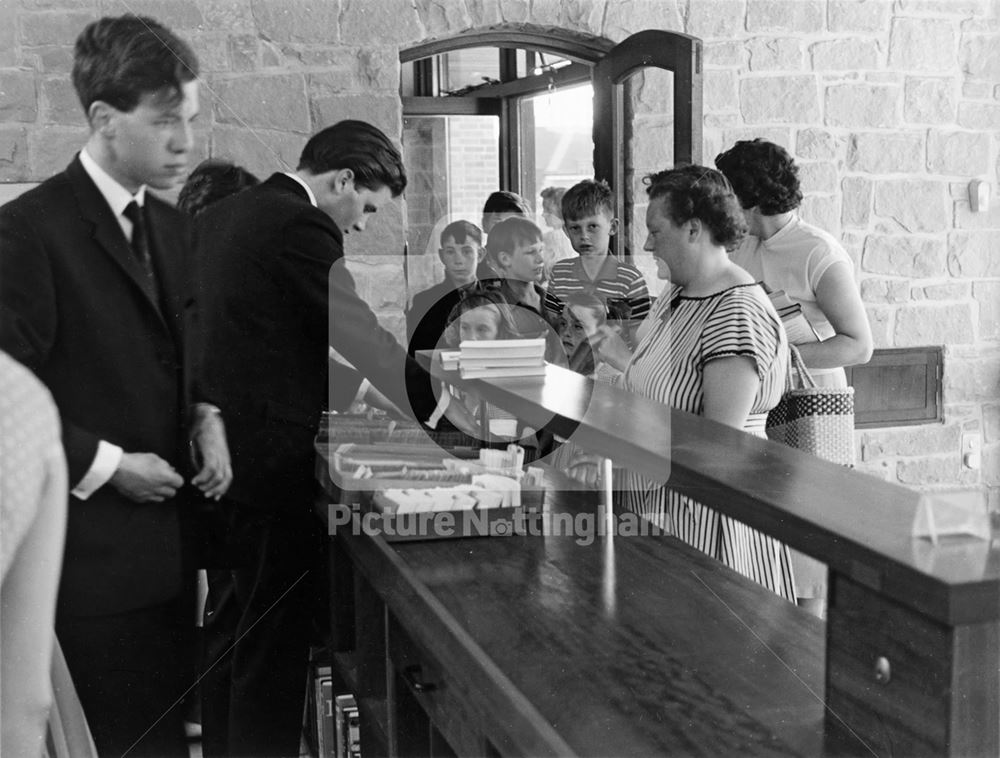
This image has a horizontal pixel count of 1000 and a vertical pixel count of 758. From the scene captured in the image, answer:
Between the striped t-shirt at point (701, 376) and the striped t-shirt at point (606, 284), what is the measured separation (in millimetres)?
1484

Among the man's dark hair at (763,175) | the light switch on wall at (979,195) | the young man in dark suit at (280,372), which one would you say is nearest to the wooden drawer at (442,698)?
the young man in dark suit at (280,372)

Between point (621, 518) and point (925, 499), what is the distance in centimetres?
125

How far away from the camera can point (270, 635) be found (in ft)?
9.11

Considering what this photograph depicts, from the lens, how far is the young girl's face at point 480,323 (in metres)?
3.48

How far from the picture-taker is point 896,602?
1287 millimetres

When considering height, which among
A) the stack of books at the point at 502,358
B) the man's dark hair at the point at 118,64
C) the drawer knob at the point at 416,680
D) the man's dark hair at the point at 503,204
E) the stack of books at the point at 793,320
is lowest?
the drawer knob at the point at 416,680

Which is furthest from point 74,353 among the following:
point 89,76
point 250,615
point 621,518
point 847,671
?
point 847,671

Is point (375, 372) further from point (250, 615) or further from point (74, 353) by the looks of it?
point (74, 353)

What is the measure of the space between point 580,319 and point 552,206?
1.47 metres

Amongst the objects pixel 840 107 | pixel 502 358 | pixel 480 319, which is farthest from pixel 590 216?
pixel 502 358

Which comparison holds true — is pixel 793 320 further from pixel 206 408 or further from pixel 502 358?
pixel 206 408

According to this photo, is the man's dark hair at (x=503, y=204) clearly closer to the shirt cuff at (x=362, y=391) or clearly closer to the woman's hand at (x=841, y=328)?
the shirt cuff at (x=362, y=391)

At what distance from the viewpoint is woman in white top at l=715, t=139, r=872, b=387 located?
299cm

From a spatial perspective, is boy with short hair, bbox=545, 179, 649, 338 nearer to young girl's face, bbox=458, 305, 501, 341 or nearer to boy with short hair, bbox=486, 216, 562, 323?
boy with short hair, bbox=486, 216, 562, 323
